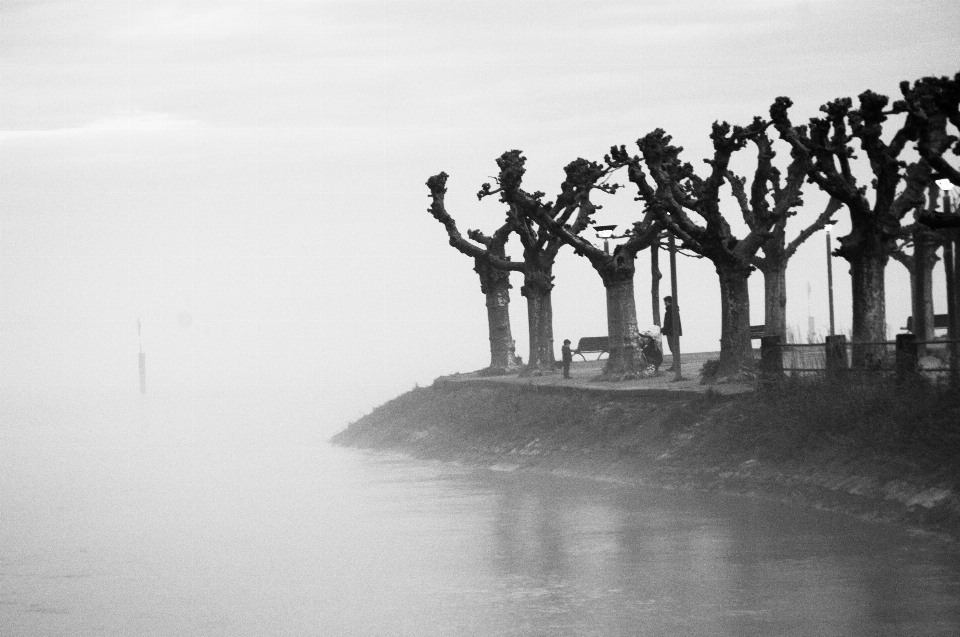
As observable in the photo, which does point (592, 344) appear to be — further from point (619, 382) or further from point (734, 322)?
point (734, 322)

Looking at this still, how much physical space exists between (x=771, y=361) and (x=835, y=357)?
186cm

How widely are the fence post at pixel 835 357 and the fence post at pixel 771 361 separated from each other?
119 cm

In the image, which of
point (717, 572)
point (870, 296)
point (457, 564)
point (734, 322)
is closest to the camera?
point (717, 572)

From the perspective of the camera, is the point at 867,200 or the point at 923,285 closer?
the point at 867,200

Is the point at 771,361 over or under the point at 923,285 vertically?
under

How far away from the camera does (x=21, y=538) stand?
28094 millimetres

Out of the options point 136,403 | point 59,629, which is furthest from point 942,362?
point 136,403

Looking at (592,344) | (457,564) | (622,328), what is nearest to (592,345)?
(592,344)

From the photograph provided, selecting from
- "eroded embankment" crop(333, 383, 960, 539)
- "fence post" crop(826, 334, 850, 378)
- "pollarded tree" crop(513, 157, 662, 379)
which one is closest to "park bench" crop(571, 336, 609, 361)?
"eroded embankment" crop(333, 383, 960, 539)

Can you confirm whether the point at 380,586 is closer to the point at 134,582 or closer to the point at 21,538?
the point at 134,582

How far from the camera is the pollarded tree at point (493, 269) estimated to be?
154 feet

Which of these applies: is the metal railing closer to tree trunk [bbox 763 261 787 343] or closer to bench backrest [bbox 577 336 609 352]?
tree trunk [bbox 763 261 787 343]

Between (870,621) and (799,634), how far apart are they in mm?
899

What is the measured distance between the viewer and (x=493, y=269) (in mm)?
47656
